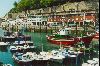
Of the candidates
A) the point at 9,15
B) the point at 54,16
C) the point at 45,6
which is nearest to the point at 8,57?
the point at 54,16

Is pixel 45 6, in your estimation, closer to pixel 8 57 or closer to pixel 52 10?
pixel 52 10

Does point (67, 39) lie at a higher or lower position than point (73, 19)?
lower

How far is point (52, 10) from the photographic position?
200 feet

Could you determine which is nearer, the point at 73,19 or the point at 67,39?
the point at 67,39

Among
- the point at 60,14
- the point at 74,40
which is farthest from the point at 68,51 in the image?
the point at 60,14

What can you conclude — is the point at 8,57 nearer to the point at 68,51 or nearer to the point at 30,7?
the point at 68,51

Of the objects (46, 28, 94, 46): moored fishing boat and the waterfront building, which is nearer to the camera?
(46, 28, 94, 46): moored fishing boat

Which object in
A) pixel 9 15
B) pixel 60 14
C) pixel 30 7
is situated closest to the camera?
pixel 60 14

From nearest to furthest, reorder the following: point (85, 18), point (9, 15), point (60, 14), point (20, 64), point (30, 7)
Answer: point (20, 64), point (85, 18), point (60, 14), point (30, 7), point (9, 15)

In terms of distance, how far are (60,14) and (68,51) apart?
33.9 meters

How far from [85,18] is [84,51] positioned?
89.1 ft

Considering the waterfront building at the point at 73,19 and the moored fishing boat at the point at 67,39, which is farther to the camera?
the waterfront building at the point at 73,19

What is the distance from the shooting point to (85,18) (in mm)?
50562

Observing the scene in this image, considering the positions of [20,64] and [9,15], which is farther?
[9,15]
